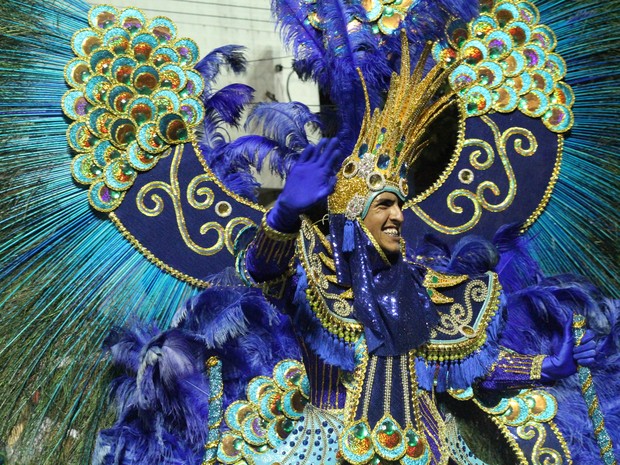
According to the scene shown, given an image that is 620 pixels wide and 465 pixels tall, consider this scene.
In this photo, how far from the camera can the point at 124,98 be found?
4.22 metres

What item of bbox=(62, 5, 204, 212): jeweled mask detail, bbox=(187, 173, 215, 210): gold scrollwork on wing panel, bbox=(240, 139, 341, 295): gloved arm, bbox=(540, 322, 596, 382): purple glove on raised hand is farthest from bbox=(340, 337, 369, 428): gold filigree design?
bbox=(62, 5, 204, 212): jeweled mask detail

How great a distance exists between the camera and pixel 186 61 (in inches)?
171

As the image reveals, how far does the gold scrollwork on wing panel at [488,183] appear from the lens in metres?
4.52

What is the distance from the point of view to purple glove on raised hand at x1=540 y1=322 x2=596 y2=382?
370cm

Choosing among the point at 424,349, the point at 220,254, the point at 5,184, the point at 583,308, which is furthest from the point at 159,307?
the point at 583,308

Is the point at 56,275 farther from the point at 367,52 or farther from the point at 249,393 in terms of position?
the point at 367,52

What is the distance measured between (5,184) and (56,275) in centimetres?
40

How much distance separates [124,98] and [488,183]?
160 cm

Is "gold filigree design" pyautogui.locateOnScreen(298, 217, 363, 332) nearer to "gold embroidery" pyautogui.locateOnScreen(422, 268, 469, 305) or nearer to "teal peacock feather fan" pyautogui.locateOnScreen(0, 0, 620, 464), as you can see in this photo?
"gold embroidery" pyautogui.locateOnScreen(422, 268, 469, 305)

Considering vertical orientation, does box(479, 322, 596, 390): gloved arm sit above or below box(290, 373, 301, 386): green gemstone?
above

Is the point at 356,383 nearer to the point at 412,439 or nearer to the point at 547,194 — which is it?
the point at 412,439

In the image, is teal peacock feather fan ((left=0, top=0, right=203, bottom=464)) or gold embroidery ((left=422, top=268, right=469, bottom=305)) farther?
teal peacock feather fan ((left=0, top=0, right=203, bottom=464))

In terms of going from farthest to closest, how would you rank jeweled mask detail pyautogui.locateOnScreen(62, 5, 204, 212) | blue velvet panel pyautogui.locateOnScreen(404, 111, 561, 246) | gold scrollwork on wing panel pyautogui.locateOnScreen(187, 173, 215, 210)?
blue velvet panel pyautogui.locateOnScreen(404, 111, 561, 246) → gold scrollwork on wing panel pyautogui.locateOnScreen(187, 173, 215, 210) → jeweled mask detail pyautogui.locateOnScreen(62, 5, 204, 212)

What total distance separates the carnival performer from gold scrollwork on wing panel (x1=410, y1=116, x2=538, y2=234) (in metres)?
0.84
